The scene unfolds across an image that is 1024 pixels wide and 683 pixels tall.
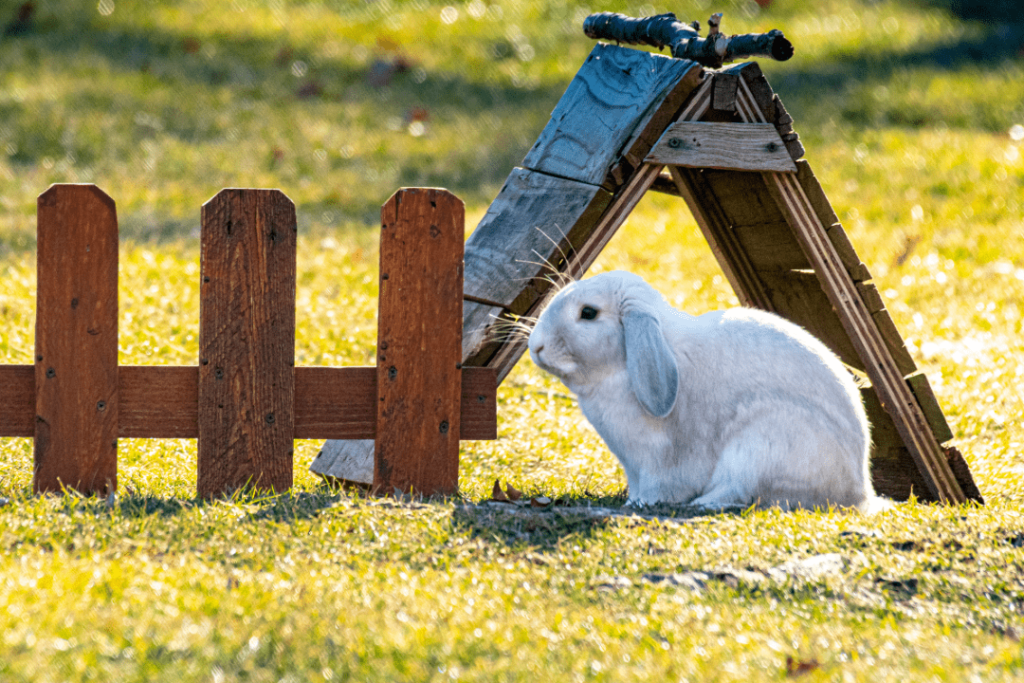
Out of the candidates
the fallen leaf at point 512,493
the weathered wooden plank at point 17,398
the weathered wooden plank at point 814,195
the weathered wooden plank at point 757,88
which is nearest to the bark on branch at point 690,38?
the weathered wooden plank at point 757,88

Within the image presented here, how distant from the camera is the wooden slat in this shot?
11.5 ft

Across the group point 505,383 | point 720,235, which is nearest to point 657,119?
point 720,235

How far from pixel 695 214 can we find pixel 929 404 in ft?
4.39

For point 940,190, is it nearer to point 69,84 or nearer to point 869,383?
point 869,383

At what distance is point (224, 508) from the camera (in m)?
3.34

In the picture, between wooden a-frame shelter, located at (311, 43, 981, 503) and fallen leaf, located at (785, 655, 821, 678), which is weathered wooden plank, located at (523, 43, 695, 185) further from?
fallen leaf, located at (785, 655, 821, 678)

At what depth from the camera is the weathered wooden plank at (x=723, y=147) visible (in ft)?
13.2

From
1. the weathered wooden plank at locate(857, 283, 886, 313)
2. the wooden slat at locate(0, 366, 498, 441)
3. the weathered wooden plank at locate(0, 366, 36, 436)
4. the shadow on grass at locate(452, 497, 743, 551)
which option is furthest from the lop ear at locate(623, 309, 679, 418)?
the weathered wooden plank at locate(0, 366, 36, 436)

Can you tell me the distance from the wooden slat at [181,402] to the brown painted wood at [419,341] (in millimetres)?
81

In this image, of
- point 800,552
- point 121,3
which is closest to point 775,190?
point 800,552

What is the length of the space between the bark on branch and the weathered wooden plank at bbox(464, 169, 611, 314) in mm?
839

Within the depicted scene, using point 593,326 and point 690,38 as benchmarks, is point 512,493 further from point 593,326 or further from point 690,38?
point 690,38

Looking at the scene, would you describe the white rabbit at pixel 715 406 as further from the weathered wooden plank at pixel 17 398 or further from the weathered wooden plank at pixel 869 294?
the weathered wooden plank at pixel 17 398

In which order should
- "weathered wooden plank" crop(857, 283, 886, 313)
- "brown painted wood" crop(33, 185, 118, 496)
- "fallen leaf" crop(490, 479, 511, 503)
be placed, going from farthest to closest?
"weathered wooden plank" crop(857, 283, 886, 313) → "fallen leaf" crop(490, 479, 511, 503) → "brown painted wood" crop(33, 185, 118, 496)
